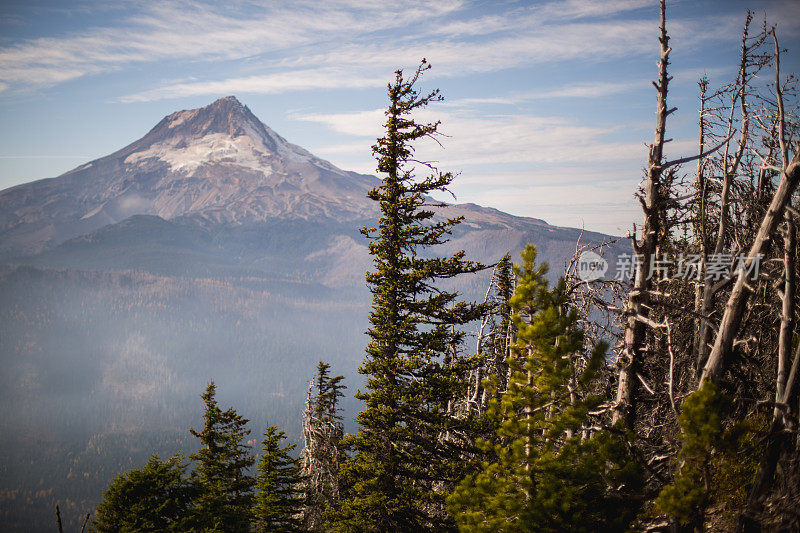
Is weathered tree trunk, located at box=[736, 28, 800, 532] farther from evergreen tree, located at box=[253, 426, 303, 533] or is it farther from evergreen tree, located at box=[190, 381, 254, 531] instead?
evergreen tree, located at box=[190, 381, 254, 531]

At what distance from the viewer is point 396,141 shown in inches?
557

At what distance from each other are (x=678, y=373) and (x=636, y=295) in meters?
→ 4.37

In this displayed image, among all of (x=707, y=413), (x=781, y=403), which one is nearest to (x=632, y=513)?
(x=707, y=413)

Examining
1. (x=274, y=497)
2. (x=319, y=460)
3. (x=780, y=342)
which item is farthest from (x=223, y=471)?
(x=780, y=342)

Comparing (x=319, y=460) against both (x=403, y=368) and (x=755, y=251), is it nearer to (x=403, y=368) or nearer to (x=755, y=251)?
(x=403, y=368)

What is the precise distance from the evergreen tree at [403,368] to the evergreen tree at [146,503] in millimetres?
7383

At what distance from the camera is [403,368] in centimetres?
1314

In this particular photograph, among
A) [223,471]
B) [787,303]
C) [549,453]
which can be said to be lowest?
[223,471]

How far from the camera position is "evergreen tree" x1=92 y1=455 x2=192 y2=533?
55.4 feet

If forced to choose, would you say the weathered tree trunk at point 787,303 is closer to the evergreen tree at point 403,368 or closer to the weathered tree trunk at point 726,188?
the weathered tree trunk at point 726,188

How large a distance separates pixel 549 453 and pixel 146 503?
15.7 metres

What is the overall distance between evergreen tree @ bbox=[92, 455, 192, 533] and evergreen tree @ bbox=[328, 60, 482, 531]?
738 centimetres

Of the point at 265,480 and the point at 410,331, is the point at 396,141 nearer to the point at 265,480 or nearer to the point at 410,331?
the point at 410,331

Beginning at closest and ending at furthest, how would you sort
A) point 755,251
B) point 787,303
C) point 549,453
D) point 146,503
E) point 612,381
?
point 787,303 < point 755,251 < point 549,453 < point 612,381 < point 146,503
